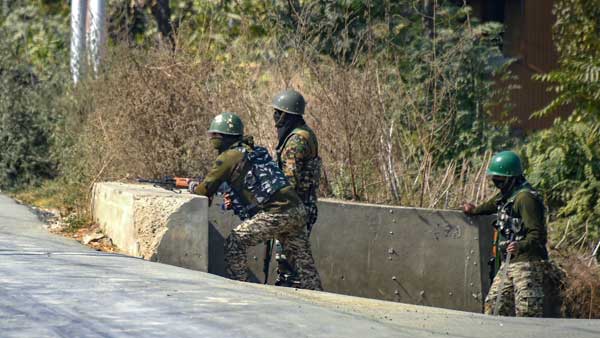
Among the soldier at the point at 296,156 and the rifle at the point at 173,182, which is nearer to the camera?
the soldier at the point at 296,156

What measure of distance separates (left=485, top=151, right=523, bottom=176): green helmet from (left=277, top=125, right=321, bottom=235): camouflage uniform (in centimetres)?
161

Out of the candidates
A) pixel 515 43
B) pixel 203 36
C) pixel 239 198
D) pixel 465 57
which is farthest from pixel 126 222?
pixel 515 43

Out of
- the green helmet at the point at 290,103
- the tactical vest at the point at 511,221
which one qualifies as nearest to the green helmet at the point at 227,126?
the green helmet at the point at 290,103

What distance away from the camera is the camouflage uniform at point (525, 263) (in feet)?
30.2

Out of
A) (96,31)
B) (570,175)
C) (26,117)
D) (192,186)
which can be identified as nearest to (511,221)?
(192,186)

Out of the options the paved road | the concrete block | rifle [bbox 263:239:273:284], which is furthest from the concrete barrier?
the paved road

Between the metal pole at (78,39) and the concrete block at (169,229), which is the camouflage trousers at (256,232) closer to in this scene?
the concrete block at (169,229)

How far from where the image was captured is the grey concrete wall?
10750 millimetres

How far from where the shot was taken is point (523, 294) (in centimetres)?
928

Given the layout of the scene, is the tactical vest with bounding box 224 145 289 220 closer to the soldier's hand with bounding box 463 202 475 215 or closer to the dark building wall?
the soldier's hand with bounding box 463 202 475 215

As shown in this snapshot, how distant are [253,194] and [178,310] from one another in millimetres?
2973

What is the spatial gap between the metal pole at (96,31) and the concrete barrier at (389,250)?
497cm

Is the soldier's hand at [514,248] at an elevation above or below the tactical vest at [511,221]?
below

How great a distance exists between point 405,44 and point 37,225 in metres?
7.40
